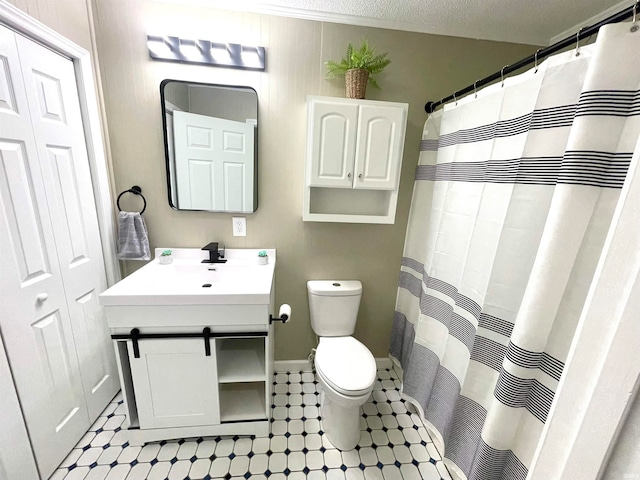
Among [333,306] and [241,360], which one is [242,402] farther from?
[333,306]

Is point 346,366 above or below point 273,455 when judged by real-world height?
above

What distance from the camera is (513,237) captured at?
983 millimetres

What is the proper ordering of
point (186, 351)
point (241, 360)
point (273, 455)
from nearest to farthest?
point (186, 351)
point (273, 455)
point (241, 360)

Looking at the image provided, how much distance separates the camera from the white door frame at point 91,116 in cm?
100

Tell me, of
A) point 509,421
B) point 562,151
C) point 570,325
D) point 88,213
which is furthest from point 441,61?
point 88,213

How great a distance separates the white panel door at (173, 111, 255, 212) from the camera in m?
1.48

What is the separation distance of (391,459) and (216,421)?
95 cm

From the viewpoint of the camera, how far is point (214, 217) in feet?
5.28

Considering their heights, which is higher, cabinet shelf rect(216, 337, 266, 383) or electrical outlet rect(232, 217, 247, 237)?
electrical outlet rect(232, 217, 247, 237)

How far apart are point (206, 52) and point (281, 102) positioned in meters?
0.45

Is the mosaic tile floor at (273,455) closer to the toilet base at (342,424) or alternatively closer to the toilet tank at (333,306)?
the toilet base at (342,424)

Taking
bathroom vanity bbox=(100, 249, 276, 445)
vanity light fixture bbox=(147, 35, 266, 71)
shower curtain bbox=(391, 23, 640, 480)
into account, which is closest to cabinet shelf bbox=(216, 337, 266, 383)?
bathroom vanity bbox=(100, 249, 276, 445)

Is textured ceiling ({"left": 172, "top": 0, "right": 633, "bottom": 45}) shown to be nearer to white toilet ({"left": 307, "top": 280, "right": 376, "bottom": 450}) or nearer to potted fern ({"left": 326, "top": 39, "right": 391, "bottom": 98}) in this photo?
potted fern ({"left": 326, "top": 39, "right": 391, "bottom": 98})

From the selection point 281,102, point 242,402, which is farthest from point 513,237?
point 242,402
